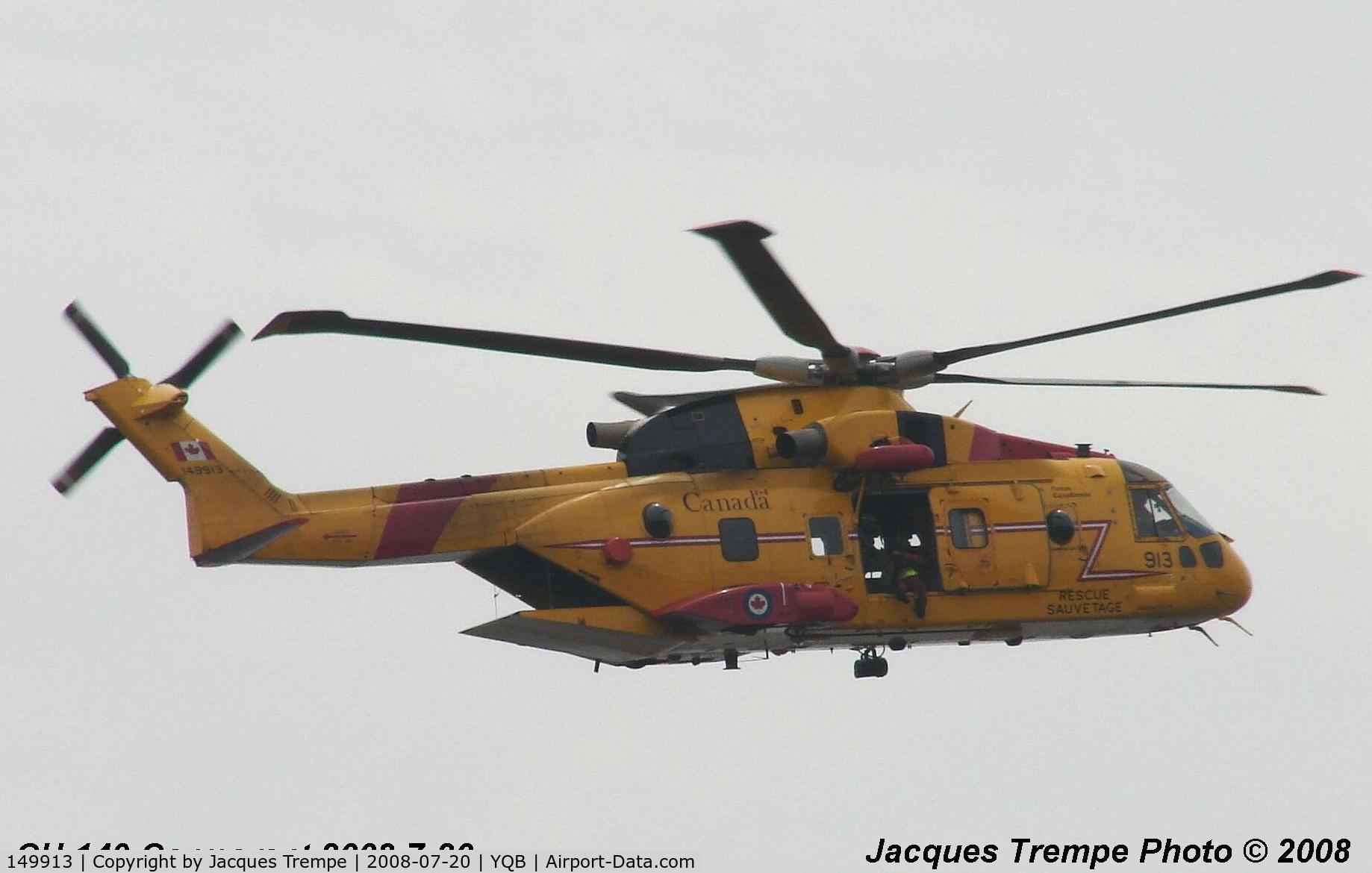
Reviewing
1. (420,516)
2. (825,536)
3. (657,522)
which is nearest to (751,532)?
(825,536)

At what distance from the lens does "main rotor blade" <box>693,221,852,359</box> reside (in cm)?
2348

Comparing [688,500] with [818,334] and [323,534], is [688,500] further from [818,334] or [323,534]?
[323,534]

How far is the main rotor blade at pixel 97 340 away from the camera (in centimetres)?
2562

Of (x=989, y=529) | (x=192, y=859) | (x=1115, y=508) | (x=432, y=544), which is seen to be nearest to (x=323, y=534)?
(x=432, y=544)

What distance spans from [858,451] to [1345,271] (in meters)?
6.14

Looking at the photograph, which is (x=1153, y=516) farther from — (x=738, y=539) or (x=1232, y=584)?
(x=738, y=539)

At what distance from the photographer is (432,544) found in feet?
85.7

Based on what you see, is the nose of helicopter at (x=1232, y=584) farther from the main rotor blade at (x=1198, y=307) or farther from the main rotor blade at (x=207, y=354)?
the main rotor blade at (x=207, y=354)

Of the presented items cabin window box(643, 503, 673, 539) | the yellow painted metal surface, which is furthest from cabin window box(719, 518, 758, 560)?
cabin window box(643, 503, 673, 539)

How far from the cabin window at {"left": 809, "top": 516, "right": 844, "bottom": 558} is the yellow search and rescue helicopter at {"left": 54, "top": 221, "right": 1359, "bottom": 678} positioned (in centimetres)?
3

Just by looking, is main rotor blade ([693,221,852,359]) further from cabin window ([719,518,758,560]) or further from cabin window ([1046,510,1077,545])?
cabin window ([1046,510,1077,545])

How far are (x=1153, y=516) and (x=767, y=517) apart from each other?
231 inches

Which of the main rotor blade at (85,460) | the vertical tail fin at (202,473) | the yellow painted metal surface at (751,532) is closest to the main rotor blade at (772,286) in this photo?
the yellow painted metal surface at (751,532)

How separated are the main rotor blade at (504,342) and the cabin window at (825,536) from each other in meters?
2.12
